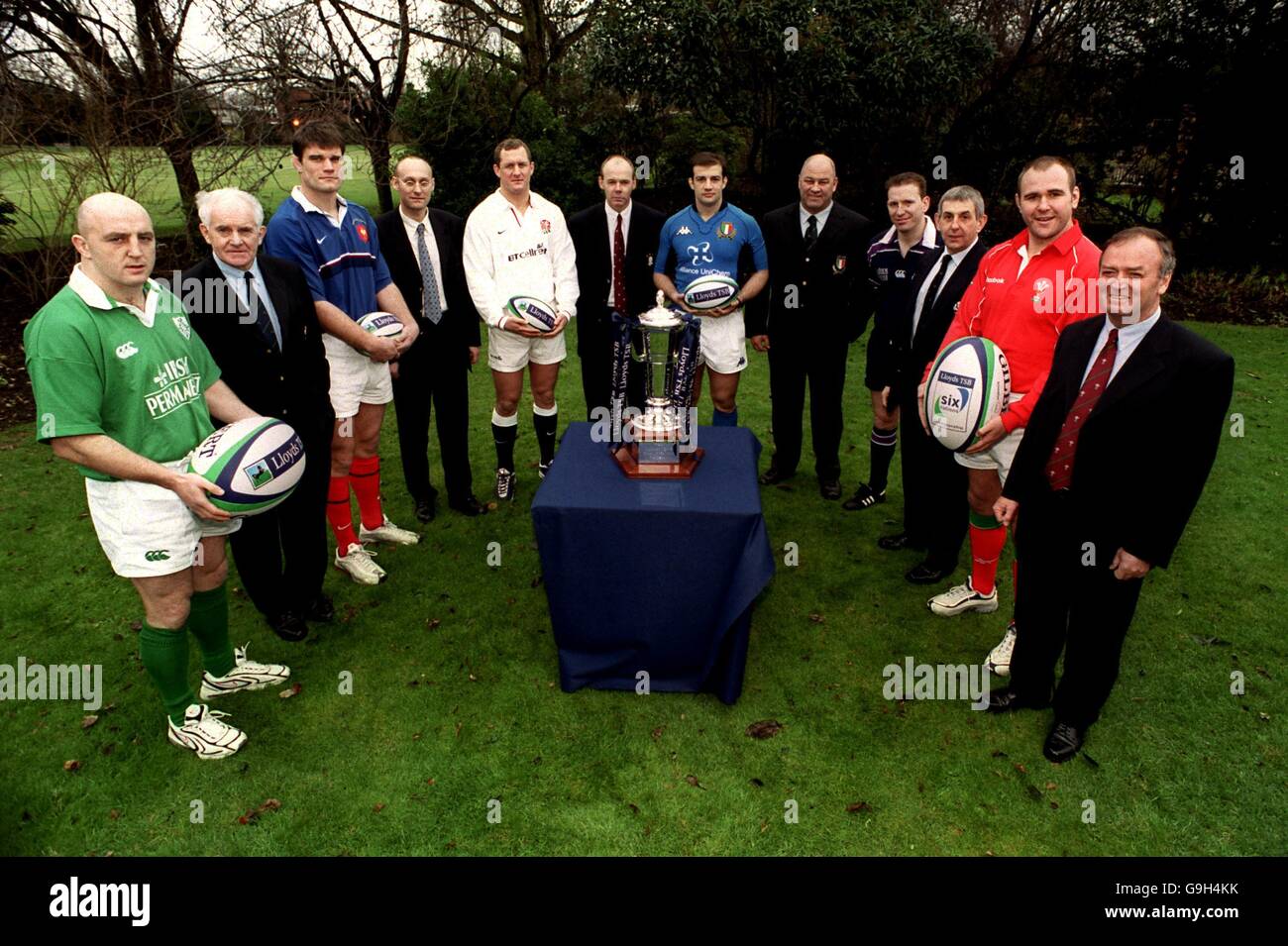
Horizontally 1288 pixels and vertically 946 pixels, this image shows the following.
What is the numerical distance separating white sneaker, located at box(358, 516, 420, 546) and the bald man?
162 cm

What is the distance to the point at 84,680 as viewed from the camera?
366 cm

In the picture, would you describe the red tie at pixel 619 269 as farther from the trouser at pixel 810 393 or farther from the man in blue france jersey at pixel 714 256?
the trouser at pixel 810 393

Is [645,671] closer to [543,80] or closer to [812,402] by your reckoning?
[812,402]

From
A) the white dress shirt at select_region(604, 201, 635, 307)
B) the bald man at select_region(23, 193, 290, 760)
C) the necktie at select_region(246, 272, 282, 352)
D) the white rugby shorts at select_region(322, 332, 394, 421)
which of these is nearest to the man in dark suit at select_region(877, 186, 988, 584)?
the white dress shirt at select_region(604, 201, 635, 307)

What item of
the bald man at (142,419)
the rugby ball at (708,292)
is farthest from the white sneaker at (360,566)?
the rugby ball at (708,292)

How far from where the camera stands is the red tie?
5352 millimetres

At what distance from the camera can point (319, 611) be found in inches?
164

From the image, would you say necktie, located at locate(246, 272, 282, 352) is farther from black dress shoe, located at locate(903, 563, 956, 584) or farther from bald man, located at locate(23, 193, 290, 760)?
black dress shoe, located at locate(903, 563, 956, 584)

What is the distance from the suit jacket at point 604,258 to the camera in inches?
211

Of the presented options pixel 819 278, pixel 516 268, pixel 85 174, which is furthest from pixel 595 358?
pixel 85 174

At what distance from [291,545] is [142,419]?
137cm

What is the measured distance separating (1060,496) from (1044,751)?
110cm

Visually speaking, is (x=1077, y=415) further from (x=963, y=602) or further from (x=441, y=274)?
(x=441, y=274)
